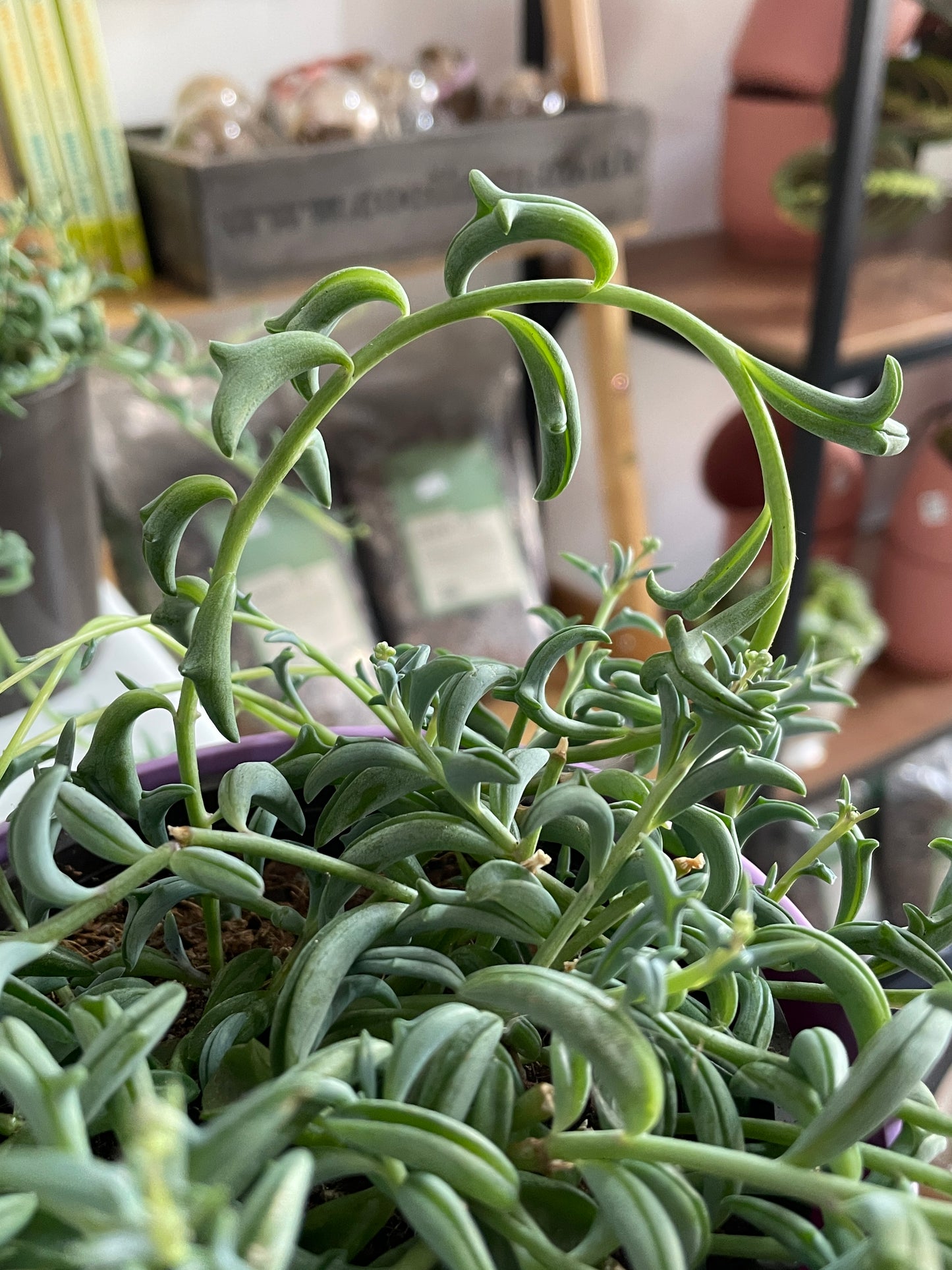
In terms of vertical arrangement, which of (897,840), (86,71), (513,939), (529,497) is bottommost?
(897,840)

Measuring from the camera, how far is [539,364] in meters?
0.20

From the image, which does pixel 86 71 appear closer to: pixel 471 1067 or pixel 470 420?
pixel 470 420

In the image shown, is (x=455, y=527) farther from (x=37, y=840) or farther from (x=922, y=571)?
(x=37, y=840)

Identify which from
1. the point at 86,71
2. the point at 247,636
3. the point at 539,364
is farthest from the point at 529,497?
the point at 539,364

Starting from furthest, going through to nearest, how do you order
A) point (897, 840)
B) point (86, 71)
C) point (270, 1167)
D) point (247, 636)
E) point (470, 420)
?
point (897, 840) → point (470, 420) → point (247, 636) → point (86, 71) → point (270, 1167)

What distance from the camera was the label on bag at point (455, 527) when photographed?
1003mm

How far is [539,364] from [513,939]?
0.11m

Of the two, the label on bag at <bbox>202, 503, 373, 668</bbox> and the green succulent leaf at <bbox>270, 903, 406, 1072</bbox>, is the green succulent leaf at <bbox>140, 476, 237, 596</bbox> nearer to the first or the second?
the green succulent leaf at <bbox>270, 903, 406, 1072</bbox>

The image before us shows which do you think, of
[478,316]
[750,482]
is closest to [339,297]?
[478,316]

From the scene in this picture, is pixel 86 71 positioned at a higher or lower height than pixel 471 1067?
higher

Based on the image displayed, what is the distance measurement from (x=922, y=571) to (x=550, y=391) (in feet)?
3.39

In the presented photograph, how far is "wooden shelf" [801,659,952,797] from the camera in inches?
43.6

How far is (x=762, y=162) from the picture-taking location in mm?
985

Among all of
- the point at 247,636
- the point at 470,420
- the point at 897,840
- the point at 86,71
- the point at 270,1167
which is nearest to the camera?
the point at 270,1167
